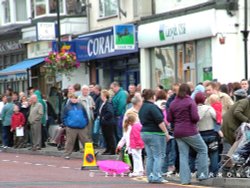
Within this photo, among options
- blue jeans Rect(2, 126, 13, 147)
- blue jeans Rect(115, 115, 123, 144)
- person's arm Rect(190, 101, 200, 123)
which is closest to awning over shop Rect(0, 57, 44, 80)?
blue jeans Rect(2, 126, 13, 147)

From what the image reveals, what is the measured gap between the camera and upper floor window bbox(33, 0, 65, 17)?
38.7m

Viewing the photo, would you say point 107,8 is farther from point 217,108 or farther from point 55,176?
point 217,108

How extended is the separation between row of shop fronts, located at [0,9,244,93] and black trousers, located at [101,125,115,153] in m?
5.41

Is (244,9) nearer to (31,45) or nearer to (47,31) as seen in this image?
(47,31)

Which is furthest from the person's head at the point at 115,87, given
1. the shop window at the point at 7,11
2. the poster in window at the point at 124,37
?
the shop window at the point at 7,11

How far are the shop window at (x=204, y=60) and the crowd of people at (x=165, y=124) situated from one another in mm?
4530

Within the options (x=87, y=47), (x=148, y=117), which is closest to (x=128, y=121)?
(x=148, y=117)

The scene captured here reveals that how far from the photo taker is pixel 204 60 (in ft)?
95.5

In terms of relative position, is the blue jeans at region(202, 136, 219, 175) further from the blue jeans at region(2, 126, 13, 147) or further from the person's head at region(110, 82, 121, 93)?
the blue jeans at region(2, 126, 13, 147)

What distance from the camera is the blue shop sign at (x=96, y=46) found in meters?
33.9

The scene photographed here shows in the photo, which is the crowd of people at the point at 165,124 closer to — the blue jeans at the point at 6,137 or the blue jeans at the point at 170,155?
the blue jeans at the point at 170,155

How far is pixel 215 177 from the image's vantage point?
1650 centimetres

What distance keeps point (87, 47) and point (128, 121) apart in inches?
694

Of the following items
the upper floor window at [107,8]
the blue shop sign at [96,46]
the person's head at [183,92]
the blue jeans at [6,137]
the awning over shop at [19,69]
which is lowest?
the blue jeans at [6,137]
